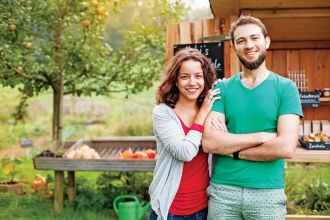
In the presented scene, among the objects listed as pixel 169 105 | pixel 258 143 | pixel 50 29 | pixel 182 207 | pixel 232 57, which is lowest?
pixel 182 207

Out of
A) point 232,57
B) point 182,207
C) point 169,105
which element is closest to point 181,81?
point 169,105

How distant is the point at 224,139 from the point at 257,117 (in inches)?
7.9

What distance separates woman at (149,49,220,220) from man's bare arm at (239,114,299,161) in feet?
0.95

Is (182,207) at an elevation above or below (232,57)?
below

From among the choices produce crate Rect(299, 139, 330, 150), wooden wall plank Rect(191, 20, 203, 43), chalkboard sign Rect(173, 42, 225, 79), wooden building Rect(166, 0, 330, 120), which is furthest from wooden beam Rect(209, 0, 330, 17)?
produce crate Rect(299, 139, 330, 150)

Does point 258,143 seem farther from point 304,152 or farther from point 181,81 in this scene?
point 304,152

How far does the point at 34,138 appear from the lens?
11.2m

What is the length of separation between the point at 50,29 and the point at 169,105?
4030 millimetres

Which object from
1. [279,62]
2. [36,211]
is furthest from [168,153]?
[36,211]

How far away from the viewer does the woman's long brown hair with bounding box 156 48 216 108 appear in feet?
9.89

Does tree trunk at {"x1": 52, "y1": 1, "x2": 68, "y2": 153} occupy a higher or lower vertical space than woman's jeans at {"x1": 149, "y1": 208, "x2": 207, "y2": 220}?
higher

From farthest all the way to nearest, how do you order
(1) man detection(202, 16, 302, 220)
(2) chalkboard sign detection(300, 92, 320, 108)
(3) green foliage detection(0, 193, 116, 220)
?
1. (3) green foliage detection(0, 193, 116, 220)
2. (2) chalkboard sign detection(300, 92, 320, 108)
3. (1) man detection(202, 16, 302, 220)

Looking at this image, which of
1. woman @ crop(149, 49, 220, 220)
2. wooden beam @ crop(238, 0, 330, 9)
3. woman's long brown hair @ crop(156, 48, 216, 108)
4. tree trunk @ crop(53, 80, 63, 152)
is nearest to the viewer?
woman @ crop(149, 49, 220, 220)

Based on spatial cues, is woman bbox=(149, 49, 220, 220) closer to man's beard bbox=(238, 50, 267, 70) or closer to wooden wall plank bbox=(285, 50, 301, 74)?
man's beard bbox=(238, 50, 267, 70)
